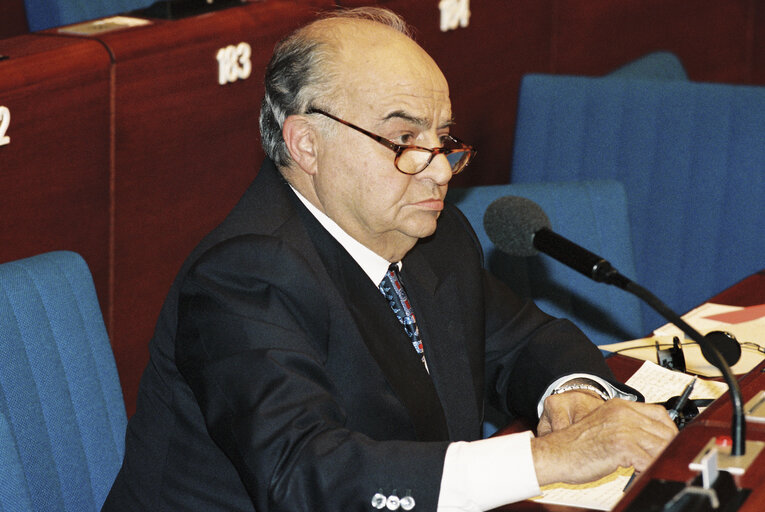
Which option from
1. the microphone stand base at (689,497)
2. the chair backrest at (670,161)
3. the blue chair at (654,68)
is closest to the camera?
the microphone stand base at (689,497)

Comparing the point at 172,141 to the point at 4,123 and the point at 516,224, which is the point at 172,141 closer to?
the point at 4,123

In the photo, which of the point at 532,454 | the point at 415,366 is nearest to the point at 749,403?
the point at 532,454

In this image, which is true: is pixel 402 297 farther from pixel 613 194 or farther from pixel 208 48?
pixel 208 48

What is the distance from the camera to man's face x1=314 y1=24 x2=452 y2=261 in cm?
188

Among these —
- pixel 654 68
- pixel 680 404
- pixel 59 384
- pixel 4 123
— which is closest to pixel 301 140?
pixel 59 384

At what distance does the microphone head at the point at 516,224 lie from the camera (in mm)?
1921

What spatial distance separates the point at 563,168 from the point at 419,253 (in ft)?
5.42

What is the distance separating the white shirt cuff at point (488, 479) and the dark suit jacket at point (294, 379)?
0.09ft

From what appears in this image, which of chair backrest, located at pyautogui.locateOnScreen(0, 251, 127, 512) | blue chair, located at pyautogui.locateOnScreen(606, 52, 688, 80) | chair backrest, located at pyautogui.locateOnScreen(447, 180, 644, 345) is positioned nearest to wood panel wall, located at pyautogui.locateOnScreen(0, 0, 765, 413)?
blue chair, located at pyautogui.locateOnScreen(606, 52, 688, 80)

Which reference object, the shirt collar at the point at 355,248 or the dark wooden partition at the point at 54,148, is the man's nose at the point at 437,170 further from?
the dark wooden partition at the point at 54,148

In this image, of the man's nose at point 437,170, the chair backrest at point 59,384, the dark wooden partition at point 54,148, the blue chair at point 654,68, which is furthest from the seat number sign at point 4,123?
the blue chair at point 654,68

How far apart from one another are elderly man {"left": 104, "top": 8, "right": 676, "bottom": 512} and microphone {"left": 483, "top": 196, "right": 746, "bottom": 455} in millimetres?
123

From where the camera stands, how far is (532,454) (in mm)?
1646

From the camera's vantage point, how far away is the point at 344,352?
1841mm
